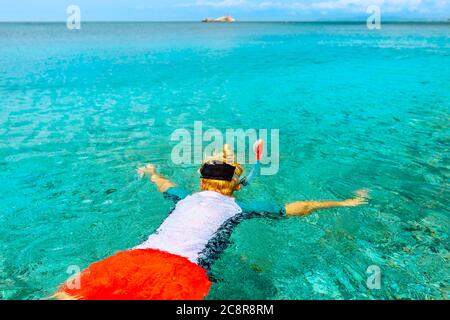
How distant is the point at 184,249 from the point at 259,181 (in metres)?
3.54

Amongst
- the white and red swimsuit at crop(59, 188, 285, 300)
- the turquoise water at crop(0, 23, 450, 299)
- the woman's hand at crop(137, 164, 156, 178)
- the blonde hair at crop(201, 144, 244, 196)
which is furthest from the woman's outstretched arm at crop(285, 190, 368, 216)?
the woman's hand at crop(137, 164, 156, 178)

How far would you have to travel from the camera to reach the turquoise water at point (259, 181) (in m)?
4.43

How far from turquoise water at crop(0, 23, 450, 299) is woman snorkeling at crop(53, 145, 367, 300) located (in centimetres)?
63

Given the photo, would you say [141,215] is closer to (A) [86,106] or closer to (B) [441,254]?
(B) [441,254]

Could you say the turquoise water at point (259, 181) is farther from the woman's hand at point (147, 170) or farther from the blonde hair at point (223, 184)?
the blonde hair at point (223, 184)

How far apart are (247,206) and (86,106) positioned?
1036 cm

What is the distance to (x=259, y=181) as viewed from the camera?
6.91 metres

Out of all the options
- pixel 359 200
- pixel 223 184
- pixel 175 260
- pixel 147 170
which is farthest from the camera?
pixel 147 170

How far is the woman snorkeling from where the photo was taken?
3.04 m

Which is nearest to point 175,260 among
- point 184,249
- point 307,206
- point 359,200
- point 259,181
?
point 184,249

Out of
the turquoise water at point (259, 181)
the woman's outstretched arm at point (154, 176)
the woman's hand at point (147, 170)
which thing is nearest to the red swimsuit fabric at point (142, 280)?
the turquoise water at point (259, 181)

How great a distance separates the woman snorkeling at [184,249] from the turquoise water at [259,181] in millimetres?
635

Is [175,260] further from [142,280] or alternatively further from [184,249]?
[142,280]
